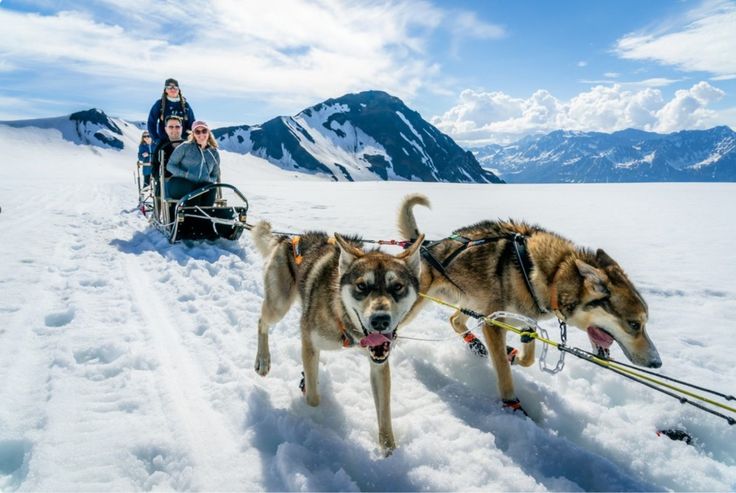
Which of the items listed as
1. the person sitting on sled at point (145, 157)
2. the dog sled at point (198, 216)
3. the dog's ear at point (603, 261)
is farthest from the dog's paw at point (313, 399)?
the person sitting on sled at point (145, 157)

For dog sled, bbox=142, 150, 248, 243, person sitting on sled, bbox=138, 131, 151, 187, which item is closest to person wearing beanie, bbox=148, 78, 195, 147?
dog sled, bbox=142, 150, 248, 243

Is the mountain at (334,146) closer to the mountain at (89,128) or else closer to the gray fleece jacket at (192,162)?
the mountain at (89,128)

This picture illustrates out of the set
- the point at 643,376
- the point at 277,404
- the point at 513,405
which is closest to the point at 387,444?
the point at 277,404

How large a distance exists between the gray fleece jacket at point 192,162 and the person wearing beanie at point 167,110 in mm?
1644

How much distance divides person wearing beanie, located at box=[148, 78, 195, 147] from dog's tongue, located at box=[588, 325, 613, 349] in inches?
371

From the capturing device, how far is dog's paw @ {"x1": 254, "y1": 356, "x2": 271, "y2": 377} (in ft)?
12.5

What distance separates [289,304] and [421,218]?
10890 mm

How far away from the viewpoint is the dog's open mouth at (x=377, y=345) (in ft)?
9.54

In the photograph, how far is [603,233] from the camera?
11.6 m

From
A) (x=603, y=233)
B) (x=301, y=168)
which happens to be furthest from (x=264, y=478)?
(x=301, y=168)

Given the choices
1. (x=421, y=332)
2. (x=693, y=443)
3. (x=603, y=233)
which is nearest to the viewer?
(x=693, y=443)

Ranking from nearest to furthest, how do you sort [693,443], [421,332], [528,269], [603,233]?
1. [693,443]
2. [528,269]
3. [421,332]
4. [603,233]

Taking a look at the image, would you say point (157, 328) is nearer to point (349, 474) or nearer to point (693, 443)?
point (349, 474)

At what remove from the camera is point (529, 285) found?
12.5 ft
